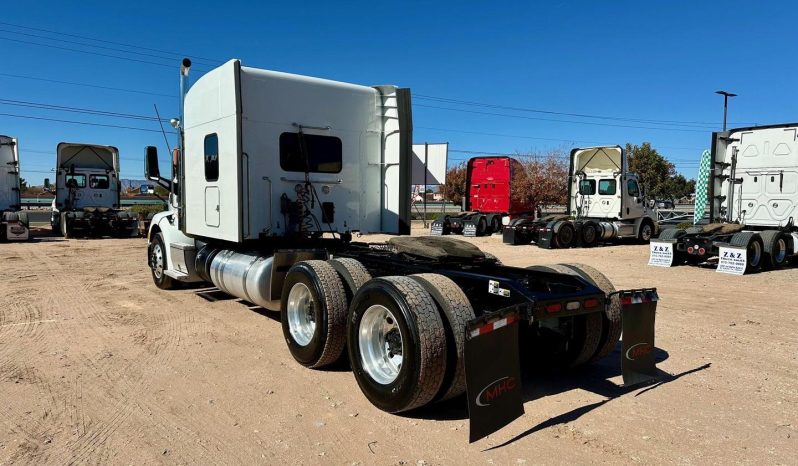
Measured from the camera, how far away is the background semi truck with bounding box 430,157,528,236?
2523 cm

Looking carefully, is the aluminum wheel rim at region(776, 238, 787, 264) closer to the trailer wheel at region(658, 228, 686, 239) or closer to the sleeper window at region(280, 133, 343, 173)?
the trailer wheel at region(658, 228, 686, 239)

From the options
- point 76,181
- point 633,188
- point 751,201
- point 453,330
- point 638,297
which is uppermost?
point 76,181

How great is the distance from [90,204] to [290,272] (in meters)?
21.5

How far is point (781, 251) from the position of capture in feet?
43.7

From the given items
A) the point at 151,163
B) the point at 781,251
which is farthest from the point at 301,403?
the point at 781,251

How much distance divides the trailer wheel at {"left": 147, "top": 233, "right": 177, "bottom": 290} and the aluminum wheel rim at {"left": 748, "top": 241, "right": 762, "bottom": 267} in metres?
12.3

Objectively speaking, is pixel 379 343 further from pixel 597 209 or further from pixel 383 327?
pixel 597 209

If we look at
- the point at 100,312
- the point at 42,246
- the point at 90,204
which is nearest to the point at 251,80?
the point at 100,312

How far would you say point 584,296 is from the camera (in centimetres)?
423

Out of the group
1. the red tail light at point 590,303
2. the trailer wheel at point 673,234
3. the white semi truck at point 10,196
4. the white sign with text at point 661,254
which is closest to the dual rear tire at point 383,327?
the red tail light at point 590,303

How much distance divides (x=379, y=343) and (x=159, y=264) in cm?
652

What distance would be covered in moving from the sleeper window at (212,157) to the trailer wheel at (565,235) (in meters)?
14.0

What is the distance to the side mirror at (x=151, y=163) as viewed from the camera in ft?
27.1

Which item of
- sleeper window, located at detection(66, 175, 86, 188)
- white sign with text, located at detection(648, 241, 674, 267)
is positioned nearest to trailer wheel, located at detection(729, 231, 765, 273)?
white sign with text, located at detection(648, 241, 674, 267)
